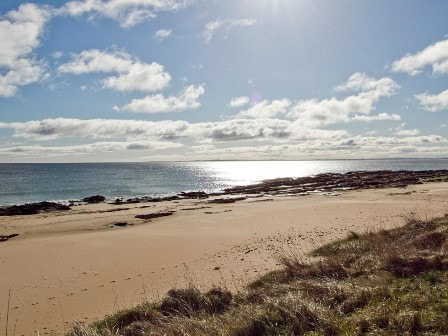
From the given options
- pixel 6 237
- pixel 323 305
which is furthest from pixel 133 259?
pixel 6 237

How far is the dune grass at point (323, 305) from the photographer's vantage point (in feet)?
20.5

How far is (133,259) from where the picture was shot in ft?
56.0

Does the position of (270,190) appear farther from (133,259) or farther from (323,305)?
(323,305)

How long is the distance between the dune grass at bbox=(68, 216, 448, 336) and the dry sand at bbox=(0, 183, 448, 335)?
2.26 m

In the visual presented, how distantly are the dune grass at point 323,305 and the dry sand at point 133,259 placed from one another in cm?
226

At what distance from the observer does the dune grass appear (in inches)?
246

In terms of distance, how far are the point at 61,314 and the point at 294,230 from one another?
47.2 feet

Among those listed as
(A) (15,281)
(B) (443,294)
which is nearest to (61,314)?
(A) (15,281)

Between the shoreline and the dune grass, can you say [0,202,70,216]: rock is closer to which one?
the shoreline

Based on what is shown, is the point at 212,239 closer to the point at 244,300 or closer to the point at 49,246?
the point at 49,246

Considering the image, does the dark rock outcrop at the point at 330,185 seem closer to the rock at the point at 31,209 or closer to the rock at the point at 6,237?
the rock at the point at 31,209

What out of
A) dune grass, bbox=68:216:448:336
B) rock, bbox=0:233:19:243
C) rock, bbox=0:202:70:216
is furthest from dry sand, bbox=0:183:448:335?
rock, bbox=0:202:70:216

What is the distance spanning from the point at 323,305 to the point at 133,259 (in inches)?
452

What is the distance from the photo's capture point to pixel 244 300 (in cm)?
862
